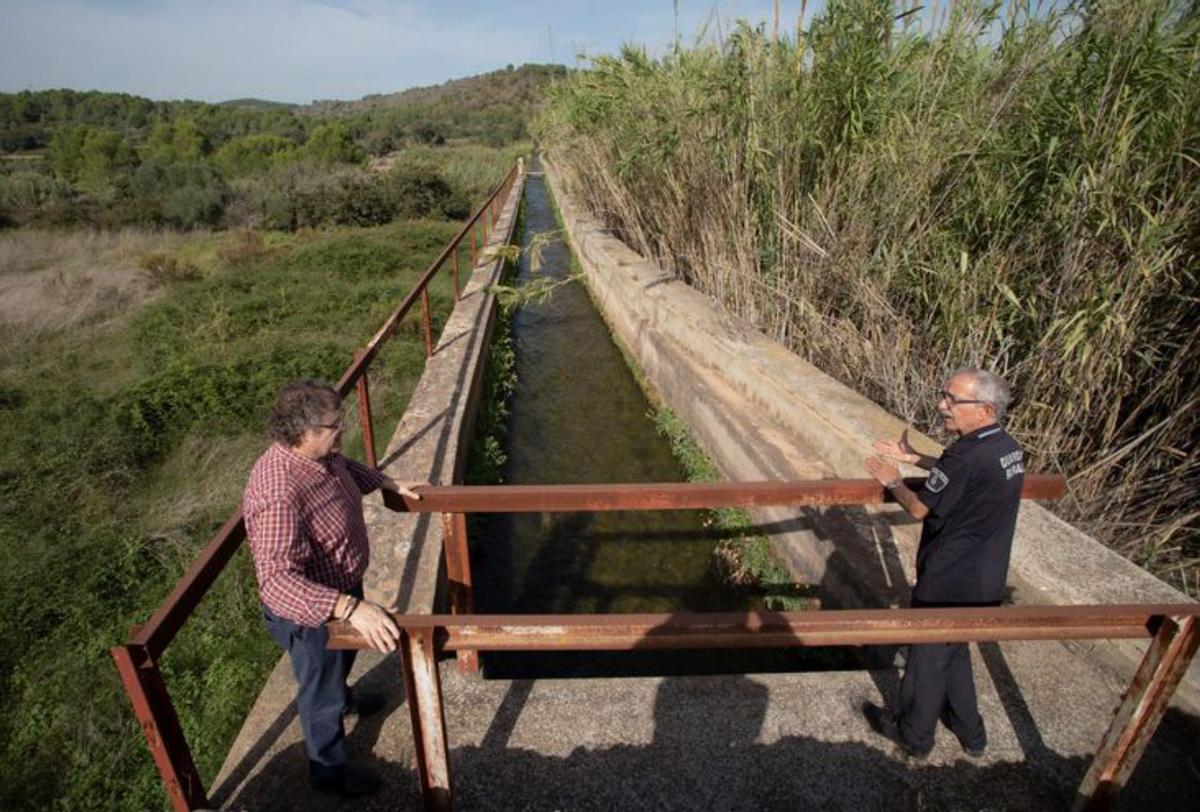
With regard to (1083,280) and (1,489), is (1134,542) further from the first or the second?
(1,489)

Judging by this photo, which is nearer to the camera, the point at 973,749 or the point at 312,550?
the point at 312,550

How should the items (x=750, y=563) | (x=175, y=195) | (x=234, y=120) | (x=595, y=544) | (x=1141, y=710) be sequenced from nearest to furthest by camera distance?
(x=1141, y=710) < (x=750, y=563) < (x=595, y=544) < (x=175, y=195) < (x=234, y=120)

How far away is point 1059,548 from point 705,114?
4803 mm

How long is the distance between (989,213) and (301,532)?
14.5ft

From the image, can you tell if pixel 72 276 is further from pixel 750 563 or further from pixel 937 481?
pixel 937 481

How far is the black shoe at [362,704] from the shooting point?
8.09ft

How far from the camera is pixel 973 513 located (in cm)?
219

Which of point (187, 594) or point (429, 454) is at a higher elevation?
point (187, 594)

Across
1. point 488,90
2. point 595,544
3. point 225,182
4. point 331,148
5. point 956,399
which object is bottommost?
point 595,544

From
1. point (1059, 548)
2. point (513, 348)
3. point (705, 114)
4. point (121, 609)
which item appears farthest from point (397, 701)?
point (513, 348)

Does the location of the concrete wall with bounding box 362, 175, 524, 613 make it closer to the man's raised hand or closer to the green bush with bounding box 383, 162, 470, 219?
the man's raised hand

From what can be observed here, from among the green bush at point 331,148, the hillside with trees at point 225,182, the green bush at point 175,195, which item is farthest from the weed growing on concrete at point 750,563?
the green bush at point 331,148

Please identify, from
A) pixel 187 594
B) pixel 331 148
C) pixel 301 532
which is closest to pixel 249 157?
pixel 331 148

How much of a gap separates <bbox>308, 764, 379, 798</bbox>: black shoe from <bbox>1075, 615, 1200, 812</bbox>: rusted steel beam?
2.37 meters
